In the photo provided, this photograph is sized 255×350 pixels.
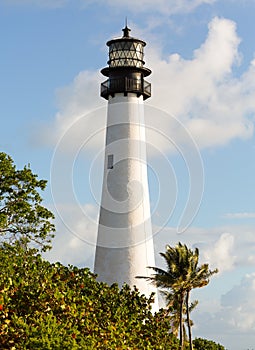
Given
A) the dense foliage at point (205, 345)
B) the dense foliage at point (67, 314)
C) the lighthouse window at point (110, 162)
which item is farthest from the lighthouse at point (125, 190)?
the dense foliage at point (67, 314)

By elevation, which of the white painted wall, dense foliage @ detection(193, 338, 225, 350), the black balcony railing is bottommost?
dense foliage @ detection(193, 338, 225, 350)

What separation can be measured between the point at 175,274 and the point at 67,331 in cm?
3010

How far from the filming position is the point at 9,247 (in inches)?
1441

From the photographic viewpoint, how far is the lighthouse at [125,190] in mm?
49469

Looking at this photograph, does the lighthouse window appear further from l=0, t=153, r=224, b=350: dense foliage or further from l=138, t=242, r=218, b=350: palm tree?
l=0, t=153, r=224, b=350: dense foliage

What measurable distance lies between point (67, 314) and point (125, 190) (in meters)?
27.6

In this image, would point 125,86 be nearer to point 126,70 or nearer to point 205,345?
point 126,70

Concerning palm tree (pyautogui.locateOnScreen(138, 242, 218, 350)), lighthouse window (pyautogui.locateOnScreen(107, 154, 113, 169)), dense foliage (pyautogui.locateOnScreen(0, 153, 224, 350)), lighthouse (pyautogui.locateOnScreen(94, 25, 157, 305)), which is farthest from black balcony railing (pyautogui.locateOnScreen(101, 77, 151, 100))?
dense foliage (pyautogui.locateOnScreen(0, 153, 224, 350))

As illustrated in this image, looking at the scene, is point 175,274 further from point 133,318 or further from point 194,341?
point 133,318

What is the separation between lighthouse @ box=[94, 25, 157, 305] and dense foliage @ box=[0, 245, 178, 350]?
18.1 meters

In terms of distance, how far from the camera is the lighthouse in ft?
162

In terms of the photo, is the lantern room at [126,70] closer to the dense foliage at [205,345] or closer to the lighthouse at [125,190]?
the lighthouse at [125,190]

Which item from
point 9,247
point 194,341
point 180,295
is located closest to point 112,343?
point 9,247

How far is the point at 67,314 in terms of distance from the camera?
22.8 metres
